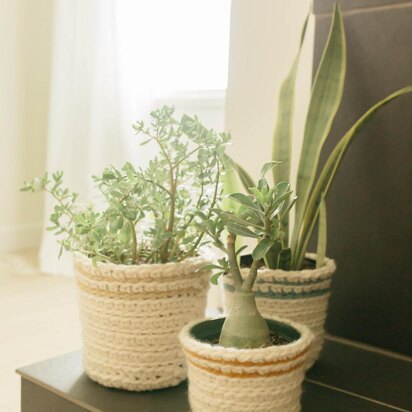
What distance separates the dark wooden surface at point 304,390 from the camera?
849 millimetres

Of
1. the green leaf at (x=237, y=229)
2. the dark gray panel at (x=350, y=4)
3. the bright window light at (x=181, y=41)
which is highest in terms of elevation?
the bright window light at (x=181, y=41)

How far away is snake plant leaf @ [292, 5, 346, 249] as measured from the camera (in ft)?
3.28

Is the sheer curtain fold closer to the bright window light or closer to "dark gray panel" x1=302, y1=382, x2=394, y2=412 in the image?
the bright window light

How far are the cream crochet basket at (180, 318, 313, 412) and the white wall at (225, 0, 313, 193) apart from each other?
577mm

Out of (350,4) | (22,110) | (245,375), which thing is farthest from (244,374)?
(22,110)

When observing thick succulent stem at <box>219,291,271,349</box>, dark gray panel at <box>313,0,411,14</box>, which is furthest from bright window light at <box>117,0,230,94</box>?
thick succulent stem at <box>219,291,271,349</box>

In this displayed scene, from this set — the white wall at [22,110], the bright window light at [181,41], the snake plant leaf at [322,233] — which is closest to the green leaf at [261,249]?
the snake plant leaf at [322,233]

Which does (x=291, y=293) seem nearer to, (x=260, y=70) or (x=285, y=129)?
(x=285, y=129)

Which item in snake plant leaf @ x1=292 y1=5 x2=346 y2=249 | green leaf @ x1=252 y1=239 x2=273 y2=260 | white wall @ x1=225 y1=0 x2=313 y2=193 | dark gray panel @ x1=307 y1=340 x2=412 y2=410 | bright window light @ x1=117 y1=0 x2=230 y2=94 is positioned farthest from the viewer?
bright window light @ x1=117 y1=0 x2=230 y2=94

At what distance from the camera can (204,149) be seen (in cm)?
84

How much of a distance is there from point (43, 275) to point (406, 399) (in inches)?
64.6

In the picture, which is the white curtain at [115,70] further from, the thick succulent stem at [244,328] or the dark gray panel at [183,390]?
the thick succulent stem at [244,328]

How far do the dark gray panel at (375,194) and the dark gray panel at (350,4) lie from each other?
1cm

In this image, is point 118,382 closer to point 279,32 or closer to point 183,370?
point 183,370
